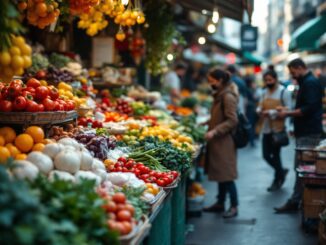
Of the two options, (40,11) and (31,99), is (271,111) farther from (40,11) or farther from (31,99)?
(40,11)

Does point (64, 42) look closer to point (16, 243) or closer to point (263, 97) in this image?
point (263, 97)

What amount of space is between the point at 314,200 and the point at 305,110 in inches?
73.7

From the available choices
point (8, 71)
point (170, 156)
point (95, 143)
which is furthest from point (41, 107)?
point (170, 156)

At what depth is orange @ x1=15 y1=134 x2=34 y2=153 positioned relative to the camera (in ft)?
15.1

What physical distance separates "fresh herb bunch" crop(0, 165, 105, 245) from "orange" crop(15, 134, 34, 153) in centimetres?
138

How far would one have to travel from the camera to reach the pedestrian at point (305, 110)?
870 cm

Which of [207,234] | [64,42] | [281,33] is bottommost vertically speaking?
[207,234]

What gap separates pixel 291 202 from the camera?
8992 millimetres

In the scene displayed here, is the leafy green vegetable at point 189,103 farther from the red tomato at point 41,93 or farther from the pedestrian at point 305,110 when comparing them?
the red tomato at point 41,93

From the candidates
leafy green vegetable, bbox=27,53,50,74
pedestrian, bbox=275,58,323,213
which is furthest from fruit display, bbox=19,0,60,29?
pedestrian, bbox=275,58,323,213

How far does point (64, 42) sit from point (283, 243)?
5201 millimetres

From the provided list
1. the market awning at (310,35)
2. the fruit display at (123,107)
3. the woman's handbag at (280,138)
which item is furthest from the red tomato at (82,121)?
the market awning at (310,35)

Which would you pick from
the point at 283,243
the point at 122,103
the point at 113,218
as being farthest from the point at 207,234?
the point at 113,218

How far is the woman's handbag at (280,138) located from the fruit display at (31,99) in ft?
16.7
